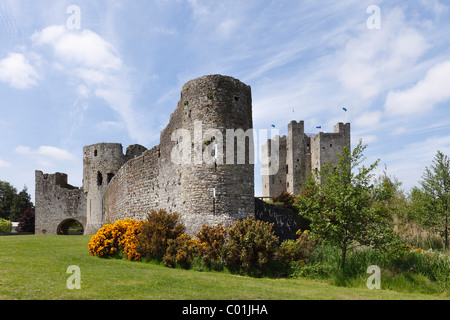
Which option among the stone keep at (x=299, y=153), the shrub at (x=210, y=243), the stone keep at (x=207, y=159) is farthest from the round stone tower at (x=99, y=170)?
the stone keep at (x=299, y=153)

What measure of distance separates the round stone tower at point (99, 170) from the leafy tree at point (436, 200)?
2320 centimetres

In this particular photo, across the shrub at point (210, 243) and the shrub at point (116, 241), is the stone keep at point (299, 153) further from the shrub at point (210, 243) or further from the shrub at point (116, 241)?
the shrub at point (210, 243)

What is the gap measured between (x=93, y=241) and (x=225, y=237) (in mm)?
6040

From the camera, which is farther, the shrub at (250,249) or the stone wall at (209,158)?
the stone wall at (209,158)

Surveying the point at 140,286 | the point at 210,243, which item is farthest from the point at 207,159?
the point at 140,286

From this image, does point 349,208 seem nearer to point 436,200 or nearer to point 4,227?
point 436,200

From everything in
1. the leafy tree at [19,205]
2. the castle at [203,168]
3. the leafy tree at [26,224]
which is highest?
the castle at [203,168]

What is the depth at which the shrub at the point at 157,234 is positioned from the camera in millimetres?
14578

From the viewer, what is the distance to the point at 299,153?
2137 inches

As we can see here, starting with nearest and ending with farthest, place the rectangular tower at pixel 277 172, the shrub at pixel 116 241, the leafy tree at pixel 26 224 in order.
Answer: the shrub at pixel 116 241, the leafy tree at pixel 26 224, the rectangular tower at pixel 277 172

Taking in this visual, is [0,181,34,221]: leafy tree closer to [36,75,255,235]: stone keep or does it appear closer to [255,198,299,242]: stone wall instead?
A: [36,75,255,235]: stone keep

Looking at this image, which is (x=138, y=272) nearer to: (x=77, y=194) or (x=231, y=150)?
(x=231, y=150)

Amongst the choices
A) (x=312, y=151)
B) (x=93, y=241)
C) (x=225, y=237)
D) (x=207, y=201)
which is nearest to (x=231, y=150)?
(x=207, y=201)
